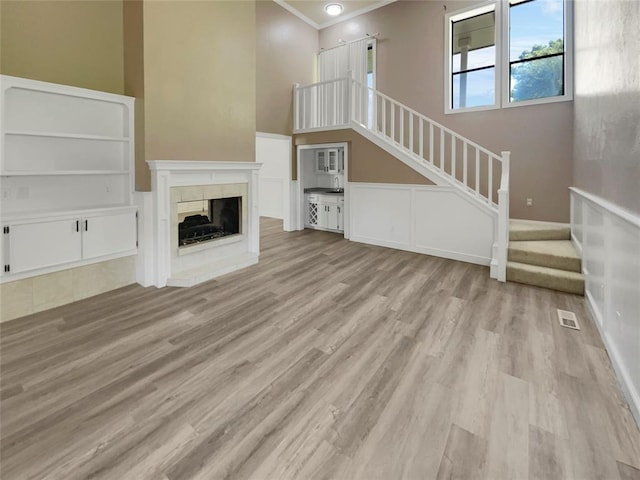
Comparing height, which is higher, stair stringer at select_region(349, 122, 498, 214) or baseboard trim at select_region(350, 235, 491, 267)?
stair stringer at select_region(349, 122, 498, 214)

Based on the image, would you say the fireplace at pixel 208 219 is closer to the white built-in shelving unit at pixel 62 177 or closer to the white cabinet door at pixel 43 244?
the white built-in shelving unit at pixel 62 177

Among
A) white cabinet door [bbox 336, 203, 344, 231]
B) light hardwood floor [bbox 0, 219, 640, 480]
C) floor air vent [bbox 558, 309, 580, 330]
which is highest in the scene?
white cabinet door [bbox 336, 203, 344, 231]

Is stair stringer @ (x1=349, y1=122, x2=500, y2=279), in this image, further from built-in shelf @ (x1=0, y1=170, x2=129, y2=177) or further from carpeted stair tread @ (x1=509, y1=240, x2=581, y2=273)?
built-in shelf @ (x1=0, y1=170, x2=129, y2=177)

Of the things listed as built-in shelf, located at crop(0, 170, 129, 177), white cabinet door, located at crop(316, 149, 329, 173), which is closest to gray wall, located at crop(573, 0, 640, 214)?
built-in shelf, located at crop(0, 170, 129, 177)

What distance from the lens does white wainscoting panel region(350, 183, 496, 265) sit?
15.5 ft

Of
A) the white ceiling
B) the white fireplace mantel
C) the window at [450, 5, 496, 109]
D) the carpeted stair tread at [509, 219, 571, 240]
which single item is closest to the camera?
the white fireplace mantel

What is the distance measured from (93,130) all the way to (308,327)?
10.9 ft

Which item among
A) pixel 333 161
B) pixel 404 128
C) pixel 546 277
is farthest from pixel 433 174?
pixel 333 161

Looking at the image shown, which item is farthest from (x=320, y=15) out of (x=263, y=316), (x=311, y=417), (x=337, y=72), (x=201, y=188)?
(x=311, y=417)

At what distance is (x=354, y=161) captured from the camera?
6.12 metres

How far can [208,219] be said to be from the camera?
4652 millimetres

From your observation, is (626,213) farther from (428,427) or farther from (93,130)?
(93,130)

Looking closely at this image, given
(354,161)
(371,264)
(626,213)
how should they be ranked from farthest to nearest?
(354,161) < (371,264) < (626,213)

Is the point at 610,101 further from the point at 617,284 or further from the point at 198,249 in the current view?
the point at 198,249
